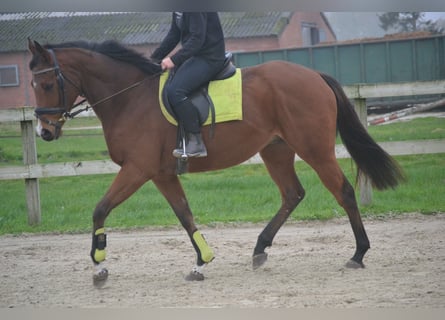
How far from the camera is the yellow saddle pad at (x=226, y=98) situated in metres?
4.73

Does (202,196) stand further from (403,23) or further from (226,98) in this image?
(403,23)

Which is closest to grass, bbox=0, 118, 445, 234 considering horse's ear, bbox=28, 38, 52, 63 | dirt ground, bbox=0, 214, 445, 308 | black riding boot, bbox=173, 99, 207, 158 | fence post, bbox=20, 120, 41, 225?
fence post, bbox=20, 120, 41, 225

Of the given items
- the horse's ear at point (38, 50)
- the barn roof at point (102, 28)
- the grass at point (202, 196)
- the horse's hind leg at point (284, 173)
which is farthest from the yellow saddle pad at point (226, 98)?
the grass at point (202, 196)

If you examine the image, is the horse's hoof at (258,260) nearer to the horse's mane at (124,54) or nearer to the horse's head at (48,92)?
the horse's mane at (124,54)

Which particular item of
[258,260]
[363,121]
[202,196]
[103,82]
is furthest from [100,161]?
[363,121]

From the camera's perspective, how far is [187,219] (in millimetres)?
4766

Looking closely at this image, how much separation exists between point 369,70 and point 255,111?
17.7 ft

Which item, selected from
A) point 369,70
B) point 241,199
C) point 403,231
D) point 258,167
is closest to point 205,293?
point 403,231

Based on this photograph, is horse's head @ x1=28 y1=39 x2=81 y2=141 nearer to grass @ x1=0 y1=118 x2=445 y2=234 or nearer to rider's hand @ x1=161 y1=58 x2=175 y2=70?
rider's hand @ x1=161 y1=58 x2=175 y2=70

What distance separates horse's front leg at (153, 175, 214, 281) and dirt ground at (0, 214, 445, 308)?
0.12 metres

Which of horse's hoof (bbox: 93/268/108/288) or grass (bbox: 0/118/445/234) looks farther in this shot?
grass (bbox: 0/118/445/234)

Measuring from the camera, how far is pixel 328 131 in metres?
4.82

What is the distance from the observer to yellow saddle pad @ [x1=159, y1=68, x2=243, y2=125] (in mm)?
4734

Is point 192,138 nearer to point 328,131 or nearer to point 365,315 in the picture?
point 328,131
